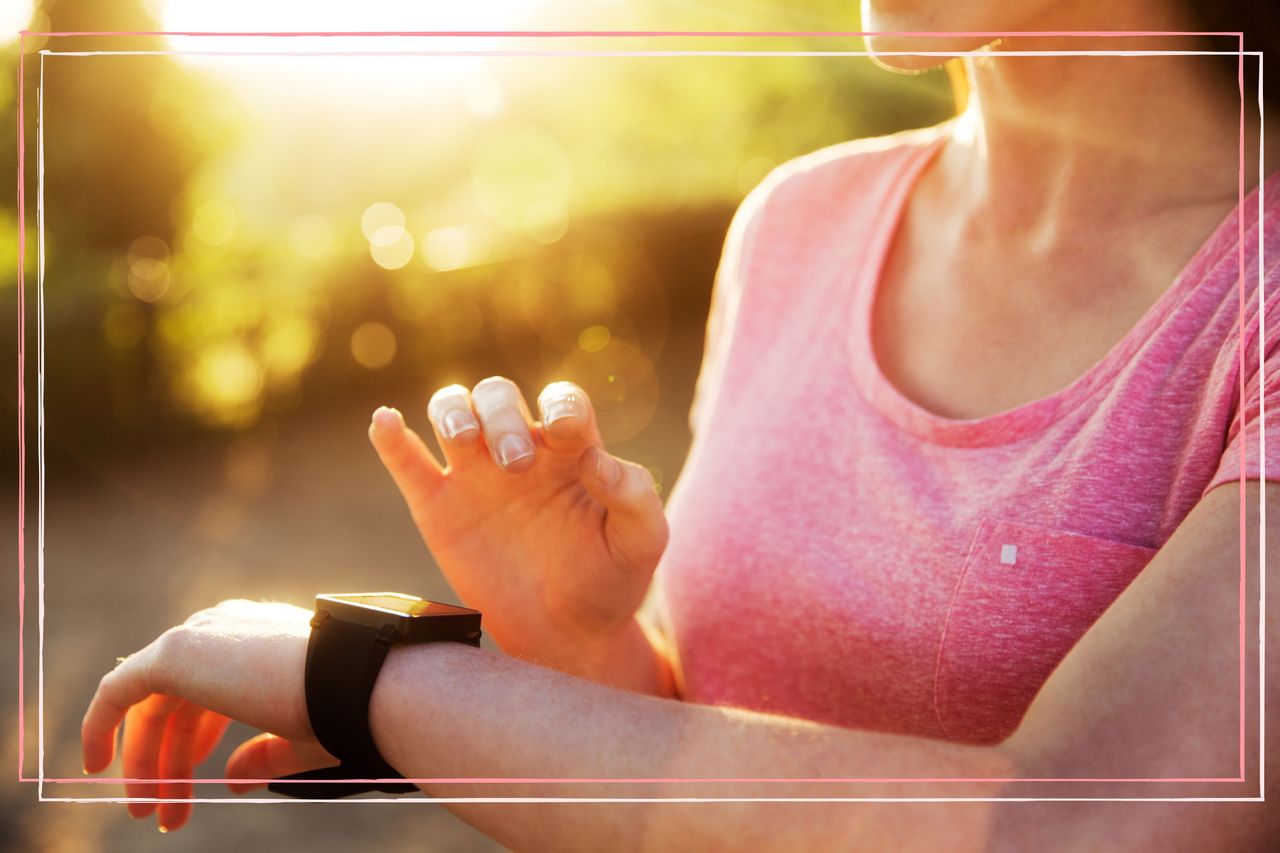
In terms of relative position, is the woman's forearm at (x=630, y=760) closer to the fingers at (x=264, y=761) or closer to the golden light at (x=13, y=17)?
the fingers at (x=264, y=761)

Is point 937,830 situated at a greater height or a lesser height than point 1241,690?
lesser

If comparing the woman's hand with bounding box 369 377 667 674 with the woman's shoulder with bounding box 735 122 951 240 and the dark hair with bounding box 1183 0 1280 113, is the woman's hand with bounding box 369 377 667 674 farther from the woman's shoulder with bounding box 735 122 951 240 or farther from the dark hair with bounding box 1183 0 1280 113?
the dark hair with bounding box 1183 0 1280 113

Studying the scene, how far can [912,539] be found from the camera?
3.98 feet

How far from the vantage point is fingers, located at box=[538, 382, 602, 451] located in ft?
3.61

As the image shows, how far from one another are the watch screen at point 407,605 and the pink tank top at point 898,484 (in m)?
0.46

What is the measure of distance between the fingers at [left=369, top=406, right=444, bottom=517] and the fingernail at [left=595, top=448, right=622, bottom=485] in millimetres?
205

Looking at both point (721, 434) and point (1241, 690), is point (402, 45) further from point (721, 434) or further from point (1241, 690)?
point (1241, 690)

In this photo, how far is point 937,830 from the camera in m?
0.84

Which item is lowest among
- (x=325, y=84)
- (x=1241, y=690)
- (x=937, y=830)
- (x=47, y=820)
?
(x=47, y=820)

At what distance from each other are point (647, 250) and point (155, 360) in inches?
140

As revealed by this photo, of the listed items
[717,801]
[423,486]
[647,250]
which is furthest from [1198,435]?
[647,250]

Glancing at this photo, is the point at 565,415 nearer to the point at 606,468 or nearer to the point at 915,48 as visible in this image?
the point at 606,468

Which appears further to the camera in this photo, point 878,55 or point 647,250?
point 647,250

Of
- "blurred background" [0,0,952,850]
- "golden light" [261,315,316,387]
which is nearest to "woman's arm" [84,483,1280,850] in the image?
"blurred background" [0,0,952,850]
